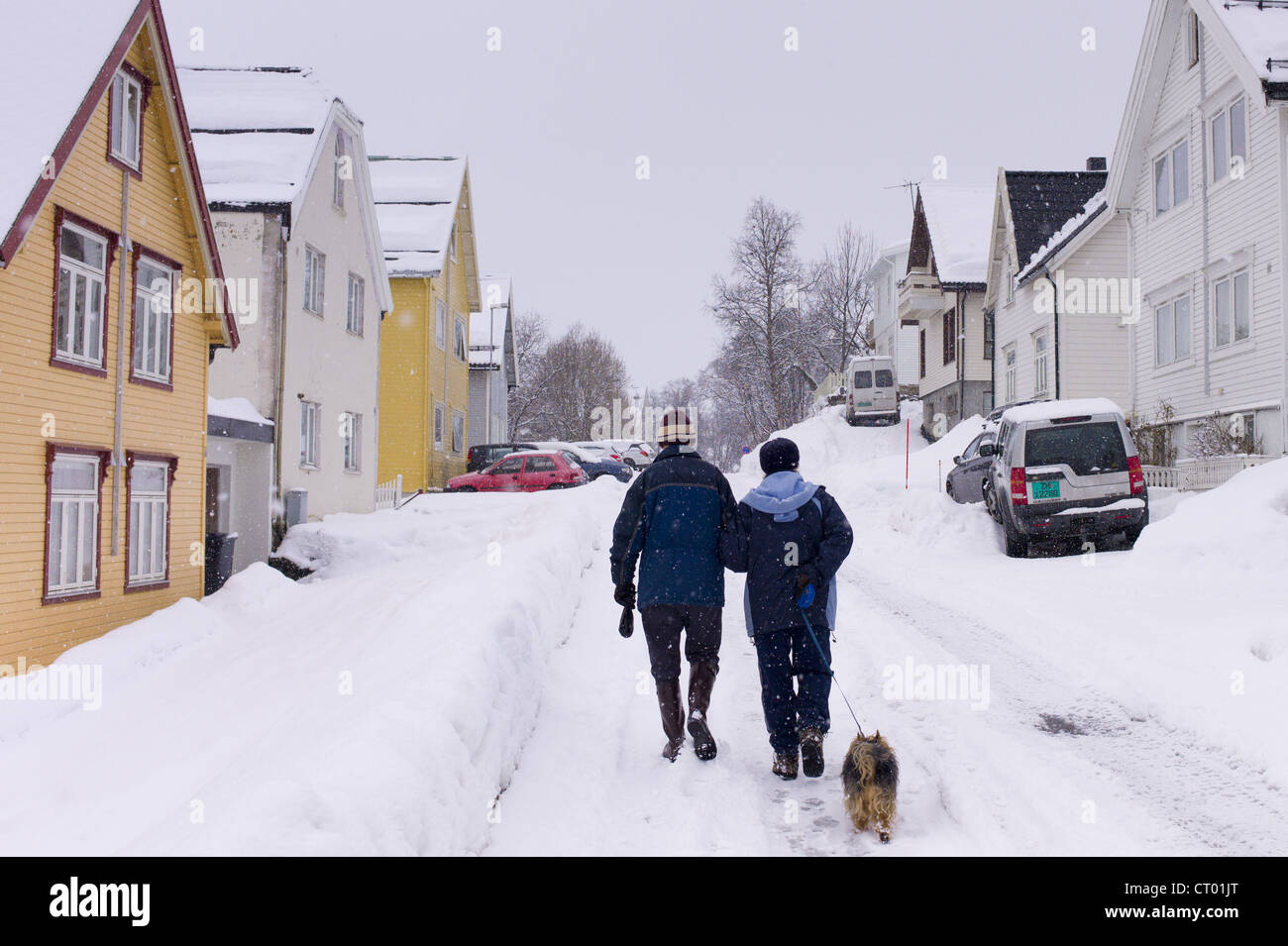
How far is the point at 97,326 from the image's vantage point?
12.3m

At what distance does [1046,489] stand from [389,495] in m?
19.5

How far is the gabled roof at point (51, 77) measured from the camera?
10094 mm

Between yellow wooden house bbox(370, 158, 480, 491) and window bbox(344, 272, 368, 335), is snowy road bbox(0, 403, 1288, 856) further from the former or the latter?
yellow wooden house bbox(370, 158, 480, 491)

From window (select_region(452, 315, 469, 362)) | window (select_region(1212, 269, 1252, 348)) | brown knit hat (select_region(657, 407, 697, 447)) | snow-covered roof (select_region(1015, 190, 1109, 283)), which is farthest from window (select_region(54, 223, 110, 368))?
window (select_region(452, 315, 469, 362))

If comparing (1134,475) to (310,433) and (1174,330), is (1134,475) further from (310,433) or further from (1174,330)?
(310,433)

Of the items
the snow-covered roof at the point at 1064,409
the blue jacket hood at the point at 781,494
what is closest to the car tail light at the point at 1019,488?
the snow-covered roof at the point at 1064,409

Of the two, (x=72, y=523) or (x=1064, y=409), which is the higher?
(x=1064, y=409)

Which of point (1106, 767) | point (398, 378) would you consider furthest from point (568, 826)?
point (398, 378)

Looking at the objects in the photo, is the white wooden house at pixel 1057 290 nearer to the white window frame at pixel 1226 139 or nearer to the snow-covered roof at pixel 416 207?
the white window frame at pixel 1226 139

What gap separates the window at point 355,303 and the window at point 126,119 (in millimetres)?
10143

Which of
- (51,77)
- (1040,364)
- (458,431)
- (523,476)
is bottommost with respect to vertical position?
(523,476)

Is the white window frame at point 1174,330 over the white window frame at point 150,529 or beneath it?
over

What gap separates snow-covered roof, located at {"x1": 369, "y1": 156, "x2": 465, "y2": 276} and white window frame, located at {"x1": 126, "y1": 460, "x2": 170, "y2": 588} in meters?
16.9

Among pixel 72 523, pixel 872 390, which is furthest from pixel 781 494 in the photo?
pixel 872 390
